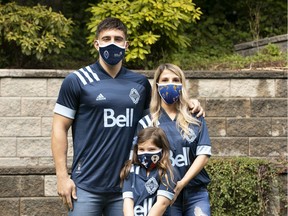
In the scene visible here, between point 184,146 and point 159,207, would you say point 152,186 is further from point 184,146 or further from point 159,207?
point 184,146

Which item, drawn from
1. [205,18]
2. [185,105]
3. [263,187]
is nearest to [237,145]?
[263,187]

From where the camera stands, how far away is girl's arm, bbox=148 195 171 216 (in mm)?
4625

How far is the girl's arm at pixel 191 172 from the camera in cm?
474

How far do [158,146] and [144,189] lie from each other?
0.98 feet

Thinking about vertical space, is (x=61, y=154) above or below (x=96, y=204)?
above

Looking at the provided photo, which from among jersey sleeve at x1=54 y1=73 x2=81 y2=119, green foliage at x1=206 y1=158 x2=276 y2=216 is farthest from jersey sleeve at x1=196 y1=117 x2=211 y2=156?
green foliage at x1=206 y1=158 x2=276 y2=216

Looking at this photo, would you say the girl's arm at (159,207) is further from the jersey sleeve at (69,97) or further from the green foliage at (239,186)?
the green foliage at (239,186)

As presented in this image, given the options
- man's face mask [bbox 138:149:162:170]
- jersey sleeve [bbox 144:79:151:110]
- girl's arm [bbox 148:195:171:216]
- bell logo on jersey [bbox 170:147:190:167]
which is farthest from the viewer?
jersey sleeve [bbox 144:79:151:110]

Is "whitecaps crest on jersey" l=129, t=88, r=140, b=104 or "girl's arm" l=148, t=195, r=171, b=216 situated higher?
"whitecaps crest on jersey" l=129, t=88, r=140, b=104

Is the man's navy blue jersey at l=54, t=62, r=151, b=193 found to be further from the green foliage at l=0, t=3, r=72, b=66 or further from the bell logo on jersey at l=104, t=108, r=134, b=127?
the green foliage at l=0, t=3, r=72, b=66

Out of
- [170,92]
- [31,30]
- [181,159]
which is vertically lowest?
[181,159]

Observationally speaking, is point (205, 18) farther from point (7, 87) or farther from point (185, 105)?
point (185, 105)

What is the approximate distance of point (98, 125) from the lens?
479 centimetres

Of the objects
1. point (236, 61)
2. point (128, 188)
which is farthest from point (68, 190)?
point (236, 61)
